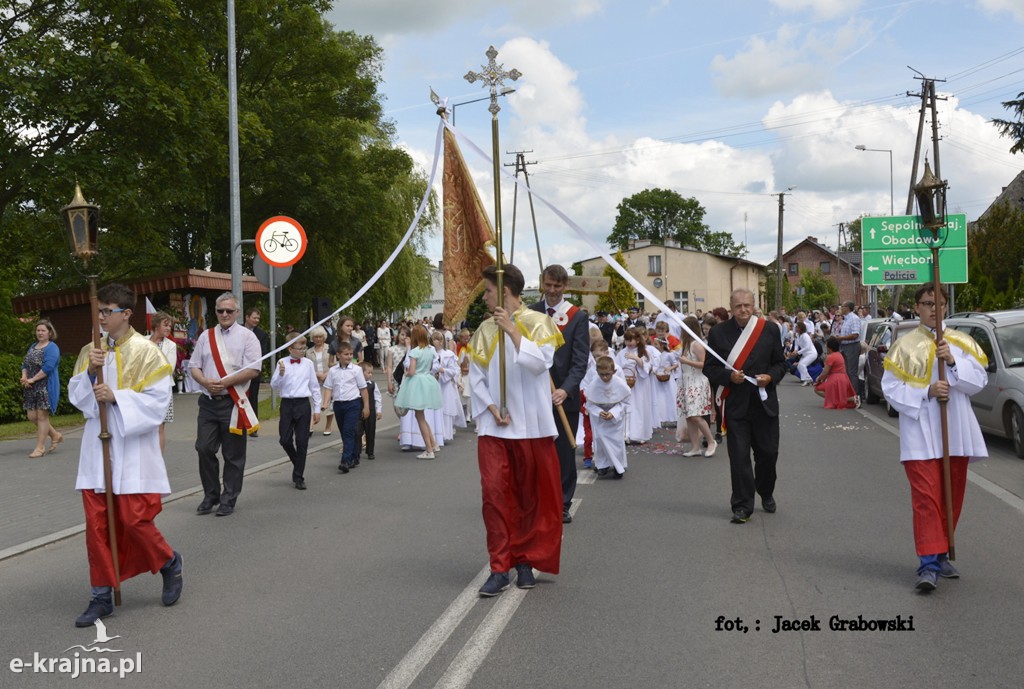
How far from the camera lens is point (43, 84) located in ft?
61.4

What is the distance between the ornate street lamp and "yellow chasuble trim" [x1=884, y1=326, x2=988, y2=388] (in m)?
4.64

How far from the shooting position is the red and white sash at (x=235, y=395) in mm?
8719

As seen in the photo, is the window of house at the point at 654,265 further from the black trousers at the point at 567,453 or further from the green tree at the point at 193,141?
the black trousers at the point at 567,453

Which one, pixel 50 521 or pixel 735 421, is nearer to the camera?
pixel 735 421

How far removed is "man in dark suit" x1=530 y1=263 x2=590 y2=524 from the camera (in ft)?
24.1

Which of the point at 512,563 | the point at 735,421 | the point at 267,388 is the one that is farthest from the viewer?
the point at 267,388

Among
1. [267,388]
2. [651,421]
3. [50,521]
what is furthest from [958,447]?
[267,388]

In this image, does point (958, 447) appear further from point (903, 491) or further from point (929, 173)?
point (903, 491)

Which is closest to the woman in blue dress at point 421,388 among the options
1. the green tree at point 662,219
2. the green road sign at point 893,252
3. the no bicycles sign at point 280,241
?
the no bicycles sign at point 280,241

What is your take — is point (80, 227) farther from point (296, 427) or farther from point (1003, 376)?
point (1003, 376)

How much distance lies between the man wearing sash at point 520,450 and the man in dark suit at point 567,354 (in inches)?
31.7

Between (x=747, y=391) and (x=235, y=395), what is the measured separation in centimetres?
426

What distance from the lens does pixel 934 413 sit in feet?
20.2

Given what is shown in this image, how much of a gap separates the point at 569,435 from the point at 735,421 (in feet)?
5.00
